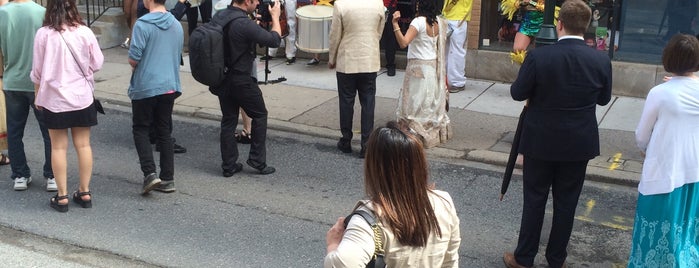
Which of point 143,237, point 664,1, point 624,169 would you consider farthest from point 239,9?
point 664,1

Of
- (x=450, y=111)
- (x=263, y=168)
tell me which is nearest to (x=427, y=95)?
(x=450, y=111)

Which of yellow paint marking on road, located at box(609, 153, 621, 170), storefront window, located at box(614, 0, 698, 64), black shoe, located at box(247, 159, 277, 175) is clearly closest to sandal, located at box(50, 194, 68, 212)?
black shoe, located at box(247, 159, 277, 175)

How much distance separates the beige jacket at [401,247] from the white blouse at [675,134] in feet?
6.54

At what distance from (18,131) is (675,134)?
4966 mm

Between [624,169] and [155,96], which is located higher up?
[155,96]

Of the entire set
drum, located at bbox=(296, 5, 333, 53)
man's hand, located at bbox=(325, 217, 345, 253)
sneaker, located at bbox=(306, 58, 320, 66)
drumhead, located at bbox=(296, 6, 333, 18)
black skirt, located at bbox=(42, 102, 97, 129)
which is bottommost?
sneaker, located at bbox=(306, 58, 320, 66)

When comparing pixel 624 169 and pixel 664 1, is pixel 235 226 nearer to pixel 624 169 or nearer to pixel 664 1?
pixel 624 169

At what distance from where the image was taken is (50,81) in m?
5.86

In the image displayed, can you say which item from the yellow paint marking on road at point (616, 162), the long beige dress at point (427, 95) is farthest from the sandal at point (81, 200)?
the yellow paint marking on road at point (616, 162)

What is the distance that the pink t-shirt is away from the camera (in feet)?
19.2

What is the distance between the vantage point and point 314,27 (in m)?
9.70

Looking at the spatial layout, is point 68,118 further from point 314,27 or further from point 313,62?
point 313,62

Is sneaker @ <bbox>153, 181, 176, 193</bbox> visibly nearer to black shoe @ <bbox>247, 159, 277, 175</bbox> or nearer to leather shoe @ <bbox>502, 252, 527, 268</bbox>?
black shoe @ <bbox>247, 159, 277, 175</bbox>

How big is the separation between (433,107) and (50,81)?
3638 millimetres
